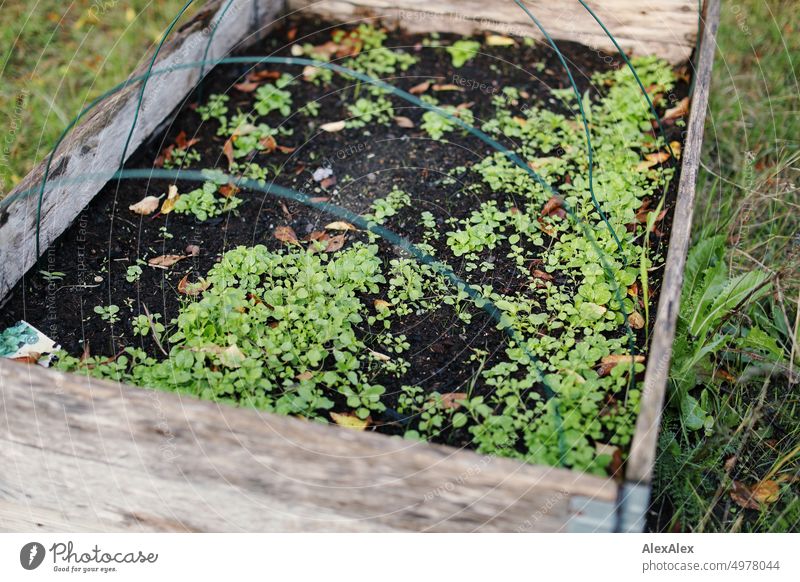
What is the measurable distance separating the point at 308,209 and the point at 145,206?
0.56m

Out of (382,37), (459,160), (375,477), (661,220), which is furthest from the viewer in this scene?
(382,37)

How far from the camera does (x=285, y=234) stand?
2467mm

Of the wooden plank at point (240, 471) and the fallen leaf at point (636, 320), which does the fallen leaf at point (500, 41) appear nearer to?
the fallen leaf at point (636, 320)

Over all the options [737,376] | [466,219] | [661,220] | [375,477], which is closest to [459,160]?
[466,219]

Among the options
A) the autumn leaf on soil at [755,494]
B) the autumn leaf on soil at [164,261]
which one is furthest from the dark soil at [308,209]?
the autumn leaf on soil at [755,494]

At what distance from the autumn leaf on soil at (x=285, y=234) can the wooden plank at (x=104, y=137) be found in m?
0.62

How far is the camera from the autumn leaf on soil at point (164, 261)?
2.36 meters

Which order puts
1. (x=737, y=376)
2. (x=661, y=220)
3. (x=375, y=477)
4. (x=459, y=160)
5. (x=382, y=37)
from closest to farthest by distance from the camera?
(x=375, y=477)
(x=737, y=376)
(x=661, y=220)
(x=459, y=160)
(x=382, y=37)

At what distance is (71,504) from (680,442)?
1674mm

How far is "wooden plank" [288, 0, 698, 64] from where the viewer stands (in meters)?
3.07

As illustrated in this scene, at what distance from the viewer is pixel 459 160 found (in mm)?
2756

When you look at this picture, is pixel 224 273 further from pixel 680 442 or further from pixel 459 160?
pixel 680 442

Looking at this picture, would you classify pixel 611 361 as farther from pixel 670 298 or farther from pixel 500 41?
pixel 500 41

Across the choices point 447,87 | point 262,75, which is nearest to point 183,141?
point 262,75
